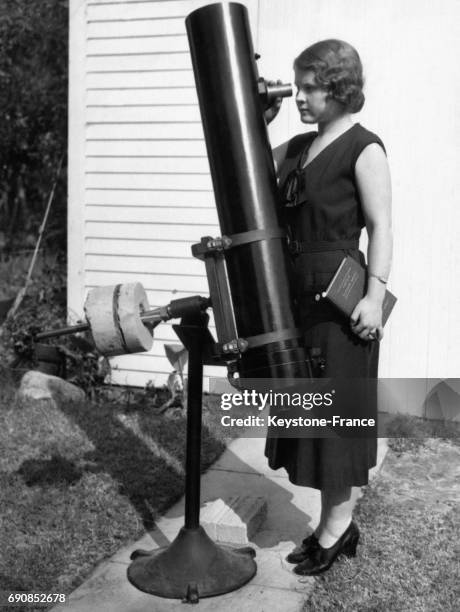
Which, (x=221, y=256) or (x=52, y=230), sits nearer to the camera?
(x=221, y=256)

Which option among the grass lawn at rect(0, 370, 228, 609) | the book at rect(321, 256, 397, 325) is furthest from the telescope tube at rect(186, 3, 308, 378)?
the grass lawn at rect(0, 370, 228, 609)

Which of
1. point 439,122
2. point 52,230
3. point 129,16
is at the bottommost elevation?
point 52,230

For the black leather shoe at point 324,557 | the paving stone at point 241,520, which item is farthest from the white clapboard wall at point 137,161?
the black leather shoe at point 324,557

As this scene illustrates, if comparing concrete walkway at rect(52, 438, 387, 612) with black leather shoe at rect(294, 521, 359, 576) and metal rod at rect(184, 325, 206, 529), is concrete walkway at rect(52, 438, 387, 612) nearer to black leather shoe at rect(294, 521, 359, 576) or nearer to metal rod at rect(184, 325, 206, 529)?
black leather shoe at rect(294, 521, 359, 576)

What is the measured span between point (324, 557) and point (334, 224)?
128 cm

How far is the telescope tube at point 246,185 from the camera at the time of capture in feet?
8.52

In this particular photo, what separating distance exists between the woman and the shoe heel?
202 millimetres

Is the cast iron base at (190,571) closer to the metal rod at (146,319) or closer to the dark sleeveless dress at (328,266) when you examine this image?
the dark sleeveless dress at (328,266)

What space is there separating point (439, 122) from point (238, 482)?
2477 mm

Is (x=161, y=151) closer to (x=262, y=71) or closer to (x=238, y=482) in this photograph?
(x=262, y=71)

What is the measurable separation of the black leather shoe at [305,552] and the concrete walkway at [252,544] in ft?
0.11

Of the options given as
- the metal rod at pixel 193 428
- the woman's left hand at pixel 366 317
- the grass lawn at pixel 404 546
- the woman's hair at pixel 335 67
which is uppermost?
the woman's hair at pixel 335 67

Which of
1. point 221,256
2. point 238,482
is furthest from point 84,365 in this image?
point 221,256

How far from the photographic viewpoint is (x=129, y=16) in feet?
18.2
